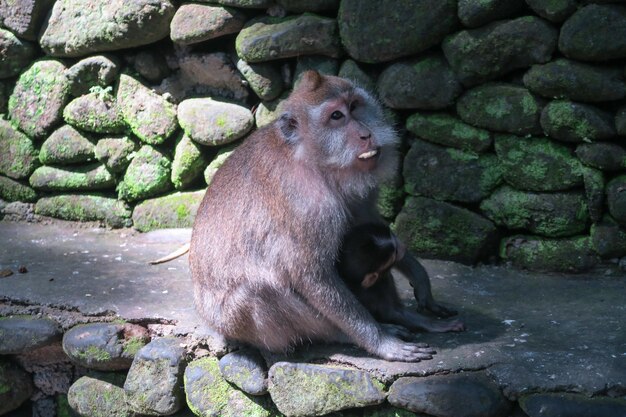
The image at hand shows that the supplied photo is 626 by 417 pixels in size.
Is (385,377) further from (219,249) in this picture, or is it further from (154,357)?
(154,357)

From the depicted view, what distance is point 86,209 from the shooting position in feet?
21.5

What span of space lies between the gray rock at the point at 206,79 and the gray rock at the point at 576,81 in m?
2.11

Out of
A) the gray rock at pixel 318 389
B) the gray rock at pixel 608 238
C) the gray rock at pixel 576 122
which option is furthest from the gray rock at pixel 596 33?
the gray rock at pixel 318 389

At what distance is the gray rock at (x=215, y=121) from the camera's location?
596 cm

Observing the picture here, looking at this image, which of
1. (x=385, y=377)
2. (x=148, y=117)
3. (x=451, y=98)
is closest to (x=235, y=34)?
(x=148, y=117)

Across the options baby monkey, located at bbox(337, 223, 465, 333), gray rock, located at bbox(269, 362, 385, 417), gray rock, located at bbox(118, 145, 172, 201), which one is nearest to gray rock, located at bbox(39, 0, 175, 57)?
gray rock, located at bbox(118, 145, 172, 201)

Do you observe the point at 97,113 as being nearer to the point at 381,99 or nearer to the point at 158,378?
the point at 381,99

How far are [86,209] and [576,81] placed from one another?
3737mm

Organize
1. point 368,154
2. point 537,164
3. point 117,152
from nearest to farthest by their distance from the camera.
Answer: point 368,154 < point 537,164 < point 117,152

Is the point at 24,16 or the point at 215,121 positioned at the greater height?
the point at 24,16

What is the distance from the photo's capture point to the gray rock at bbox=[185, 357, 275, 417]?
4461mm

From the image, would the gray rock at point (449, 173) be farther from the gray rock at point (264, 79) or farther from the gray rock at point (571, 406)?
the gray rock at point (571, 406)

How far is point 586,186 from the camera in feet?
16.2

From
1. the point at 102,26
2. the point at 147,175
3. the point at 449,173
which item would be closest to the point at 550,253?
the point at 449,173
